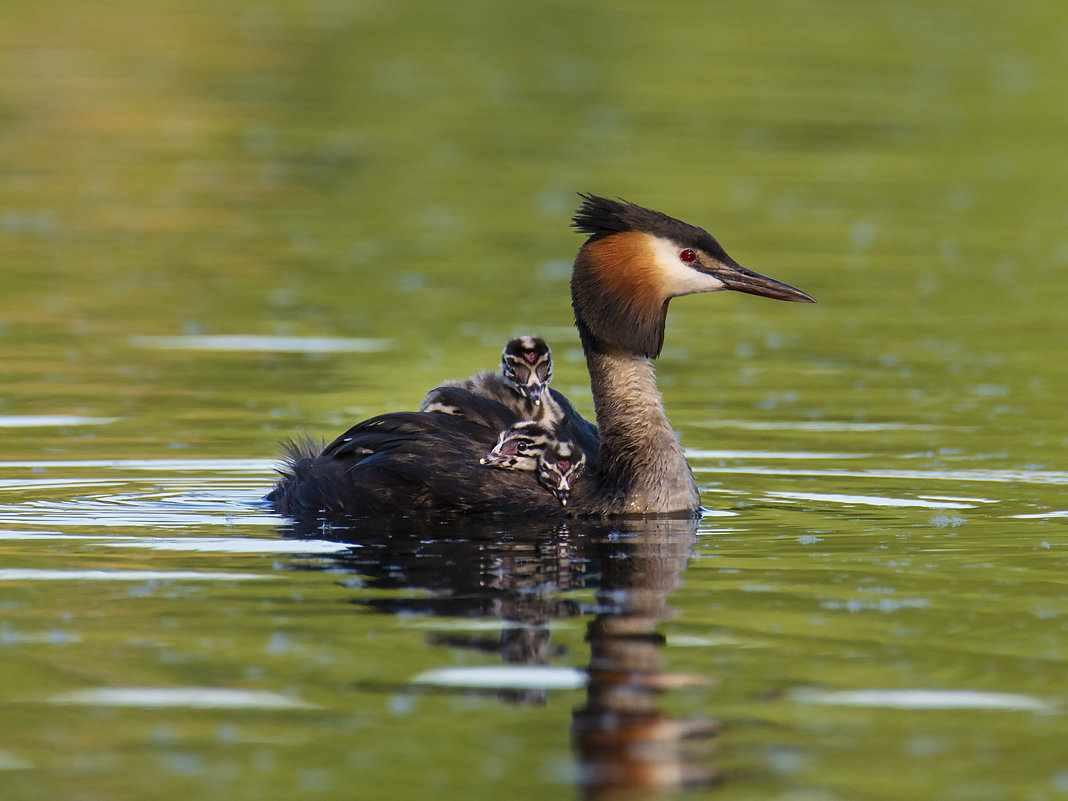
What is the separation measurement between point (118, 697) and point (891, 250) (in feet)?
49.0

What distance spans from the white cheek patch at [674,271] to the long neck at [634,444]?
1.49 feet

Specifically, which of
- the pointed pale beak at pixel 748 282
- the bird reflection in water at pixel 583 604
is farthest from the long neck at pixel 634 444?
the pointed pale beak at pixel 748 282

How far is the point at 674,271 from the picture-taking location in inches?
422

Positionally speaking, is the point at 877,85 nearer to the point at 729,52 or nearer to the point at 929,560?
the point at 729,52

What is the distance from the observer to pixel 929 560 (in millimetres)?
9375

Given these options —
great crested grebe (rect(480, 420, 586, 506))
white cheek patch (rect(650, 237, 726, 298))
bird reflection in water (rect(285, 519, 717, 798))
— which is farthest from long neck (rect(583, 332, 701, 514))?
white cheek patch (rect(650, 237, 726, 298))

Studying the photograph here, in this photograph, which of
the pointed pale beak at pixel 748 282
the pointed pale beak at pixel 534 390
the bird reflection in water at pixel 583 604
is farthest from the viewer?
the pointed pale beak at pixel 534 390

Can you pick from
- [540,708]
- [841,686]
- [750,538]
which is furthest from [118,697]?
[750,538]

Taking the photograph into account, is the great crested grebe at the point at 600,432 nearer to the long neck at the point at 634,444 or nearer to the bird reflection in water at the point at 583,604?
the long neck at the point at 634,444

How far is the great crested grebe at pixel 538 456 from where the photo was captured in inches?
402

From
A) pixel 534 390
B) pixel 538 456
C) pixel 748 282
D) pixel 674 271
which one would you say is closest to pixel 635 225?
pixel 674 271

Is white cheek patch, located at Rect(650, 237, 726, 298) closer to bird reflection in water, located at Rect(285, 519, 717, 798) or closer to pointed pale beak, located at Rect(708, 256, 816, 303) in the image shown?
pointed pale beak, located at Rect(708, 256, 816, 303)

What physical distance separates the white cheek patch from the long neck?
45 cm

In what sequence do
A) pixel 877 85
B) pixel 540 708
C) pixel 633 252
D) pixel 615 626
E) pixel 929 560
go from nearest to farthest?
pixel 540 708 → pixel 615 626 → pixel 929 560 → pixel 633 252 → pixel 877 85
